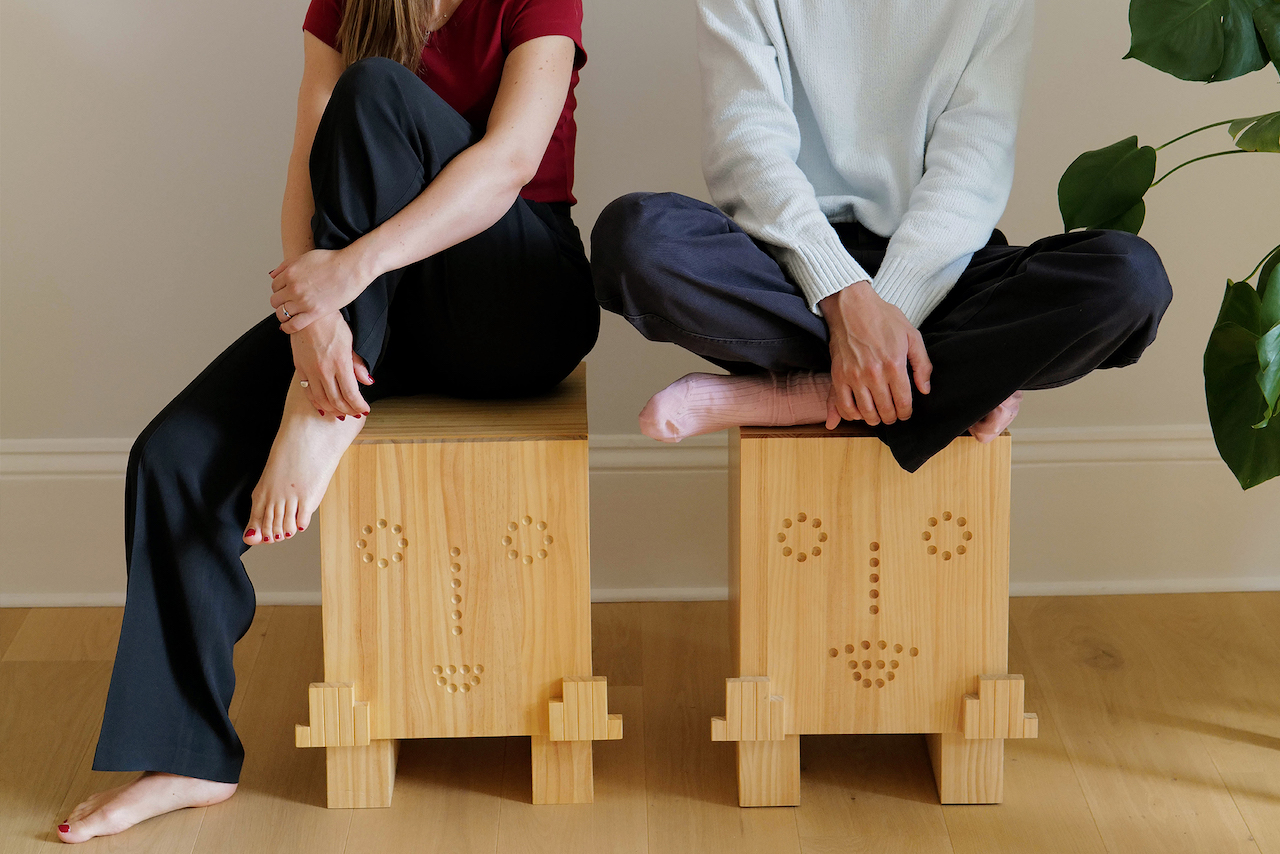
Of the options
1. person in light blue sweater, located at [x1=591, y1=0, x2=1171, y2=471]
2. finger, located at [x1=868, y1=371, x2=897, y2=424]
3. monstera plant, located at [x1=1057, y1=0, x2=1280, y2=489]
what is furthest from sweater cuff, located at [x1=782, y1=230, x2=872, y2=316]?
monstera plant, located at [x1=1057, y1=0, x2=1280, y2=489]

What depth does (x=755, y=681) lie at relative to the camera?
1.21m

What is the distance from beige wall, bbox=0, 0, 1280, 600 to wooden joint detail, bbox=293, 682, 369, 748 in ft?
1.84

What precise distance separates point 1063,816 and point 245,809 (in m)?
0.86

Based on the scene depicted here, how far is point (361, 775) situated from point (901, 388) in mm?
697

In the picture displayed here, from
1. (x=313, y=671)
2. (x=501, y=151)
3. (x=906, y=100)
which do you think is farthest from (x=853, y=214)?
(x=313, y=671)

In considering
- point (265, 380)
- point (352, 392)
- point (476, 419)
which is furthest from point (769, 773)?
point (265, 380)

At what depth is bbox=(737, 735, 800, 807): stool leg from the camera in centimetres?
123

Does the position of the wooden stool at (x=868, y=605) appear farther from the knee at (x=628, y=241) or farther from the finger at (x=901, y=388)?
the knee at (x=628, y=241)

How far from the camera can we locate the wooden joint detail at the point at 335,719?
1.21 metres

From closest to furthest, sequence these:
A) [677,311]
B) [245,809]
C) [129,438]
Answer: [677,311] < [245,809] < [129,438]

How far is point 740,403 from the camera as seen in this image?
1174 millimetres

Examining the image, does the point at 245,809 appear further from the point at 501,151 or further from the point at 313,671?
the point at 501,151

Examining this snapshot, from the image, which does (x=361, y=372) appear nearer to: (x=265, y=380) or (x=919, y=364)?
(x=265, y=380)

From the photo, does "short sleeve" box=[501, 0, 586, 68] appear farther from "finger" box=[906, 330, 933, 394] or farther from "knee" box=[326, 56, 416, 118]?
"finger" box=[906, 330, 933, 394]
